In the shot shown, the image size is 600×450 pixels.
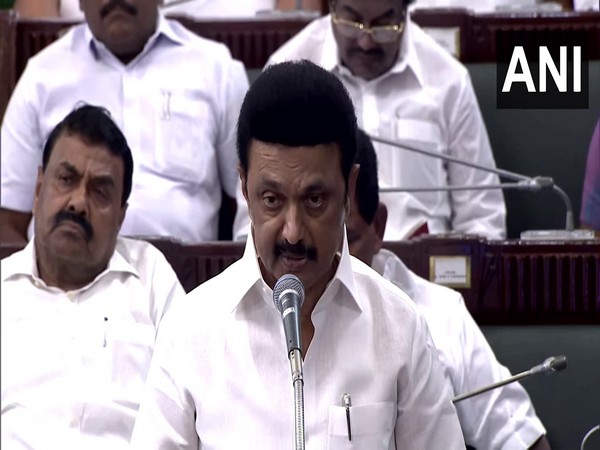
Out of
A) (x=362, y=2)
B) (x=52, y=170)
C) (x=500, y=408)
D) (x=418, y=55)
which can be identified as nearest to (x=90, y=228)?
(x=52, y=170)

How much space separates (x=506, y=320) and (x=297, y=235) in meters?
1.32

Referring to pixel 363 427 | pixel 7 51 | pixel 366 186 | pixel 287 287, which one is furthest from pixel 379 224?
pixel 7 51

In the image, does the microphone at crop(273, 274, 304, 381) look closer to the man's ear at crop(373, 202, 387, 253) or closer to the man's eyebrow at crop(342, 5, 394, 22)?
the man's ear at crop(373, 202, 387, 253)

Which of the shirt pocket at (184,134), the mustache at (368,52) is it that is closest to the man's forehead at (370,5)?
the mustache at (368,52)

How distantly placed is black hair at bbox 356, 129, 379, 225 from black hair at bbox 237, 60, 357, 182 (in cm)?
77

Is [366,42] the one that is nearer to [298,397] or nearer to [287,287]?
[287,287]

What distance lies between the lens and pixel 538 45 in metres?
3.67

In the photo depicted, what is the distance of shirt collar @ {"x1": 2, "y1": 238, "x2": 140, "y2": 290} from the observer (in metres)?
2.46

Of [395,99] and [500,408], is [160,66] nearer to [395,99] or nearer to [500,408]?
[395,99]

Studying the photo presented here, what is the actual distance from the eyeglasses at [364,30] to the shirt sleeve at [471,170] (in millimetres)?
231

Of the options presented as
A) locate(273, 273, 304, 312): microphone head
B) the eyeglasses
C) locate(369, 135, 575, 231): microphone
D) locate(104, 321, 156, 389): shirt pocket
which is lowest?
locate(104, 321, 156, 389): shirt pocket

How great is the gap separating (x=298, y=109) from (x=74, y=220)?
92cm

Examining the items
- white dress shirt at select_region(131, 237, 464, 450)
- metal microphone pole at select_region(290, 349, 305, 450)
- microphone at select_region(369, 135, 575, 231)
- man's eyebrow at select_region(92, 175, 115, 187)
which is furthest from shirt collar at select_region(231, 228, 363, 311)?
microphone at select_region(369, 135, 575, 231)

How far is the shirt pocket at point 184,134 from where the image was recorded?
324 cm
